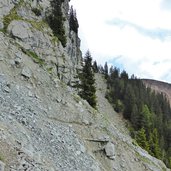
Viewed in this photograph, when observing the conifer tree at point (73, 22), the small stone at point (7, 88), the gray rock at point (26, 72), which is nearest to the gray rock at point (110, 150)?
the gray rock at point (26, 72)

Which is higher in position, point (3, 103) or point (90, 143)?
point (3, 103)

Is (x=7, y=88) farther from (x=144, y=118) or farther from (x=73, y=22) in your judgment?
(x=144, y=118)

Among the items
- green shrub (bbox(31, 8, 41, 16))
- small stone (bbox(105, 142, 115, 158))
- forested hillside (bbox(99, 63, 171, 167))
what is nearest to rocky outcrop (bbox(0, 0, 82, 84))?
green shrub (bbox(31, 8, 41, 16))

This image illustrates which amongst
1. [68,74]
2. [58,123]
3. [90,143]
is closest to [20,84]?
[58,123]

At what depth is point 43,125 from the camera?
2717 cm

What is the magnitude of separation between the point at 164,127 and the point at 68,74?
6426 centimetres

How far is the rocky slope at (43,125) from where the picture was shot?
2127 centimetres

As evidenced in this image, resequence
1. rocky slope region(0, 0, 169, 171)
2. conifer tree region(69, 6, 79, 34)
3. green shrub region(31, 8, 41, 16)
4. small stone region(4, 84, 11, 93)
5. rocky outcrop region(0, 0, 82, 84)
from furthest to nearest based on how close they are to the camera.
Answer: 1. conifer tree region(69, 6, 79, 34)
2. green shrub region(31, 8, 41, 16)
3. rocky outcrop region(0, 0, 82, 84)
4. small stone region(4, 84, 11, 93)
5. rocky slope region(0, 0, 169, 171)

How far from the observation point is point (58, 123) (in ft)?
97.9

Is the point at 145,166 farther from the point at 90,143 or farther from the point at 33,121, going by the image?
the point at 33,121

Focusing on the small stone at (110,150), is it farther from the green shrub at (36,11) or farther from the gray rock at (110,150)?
the green shrub at (36,11)

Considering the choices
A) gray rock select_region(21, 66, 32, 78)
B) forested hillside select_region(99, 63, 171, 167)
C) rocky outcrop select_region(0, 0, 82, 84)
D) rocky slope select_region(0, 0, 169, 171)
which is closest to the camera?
rocky slope select_region(0, 0, 169, 171)

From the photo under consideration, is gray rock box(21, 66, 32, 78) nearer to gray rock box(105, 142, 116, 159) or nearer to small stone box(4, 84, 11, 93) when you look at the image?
small stone box(4, 84, 11, 93)

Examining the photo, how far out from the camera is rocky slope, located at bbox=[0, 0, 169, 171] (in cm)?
2127
